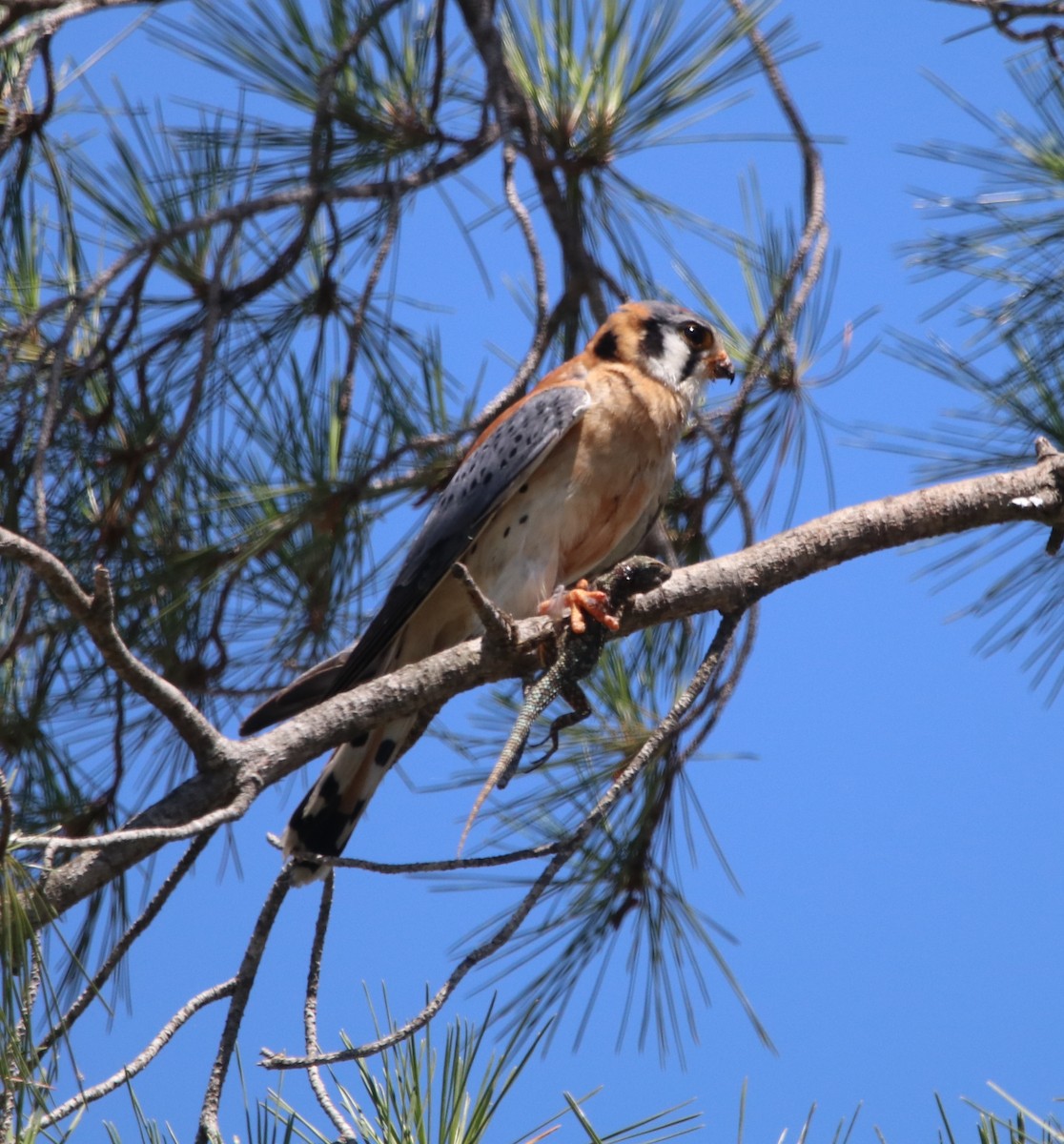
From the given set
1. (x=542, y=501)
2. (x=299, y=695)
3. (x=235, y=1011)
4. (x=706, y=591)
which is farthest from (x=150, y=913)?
(x=542, y=501)

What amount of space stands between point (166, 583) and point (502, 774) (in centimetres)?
104

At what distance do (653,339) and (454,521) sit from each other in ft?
2.56

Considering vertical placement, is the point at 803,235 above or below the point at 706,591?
above

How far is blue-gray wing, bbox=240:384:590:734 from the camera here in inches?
101

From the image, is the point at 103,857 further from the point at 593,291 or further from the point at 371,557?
the point at 593,291

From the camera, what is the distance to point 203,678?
2.81m

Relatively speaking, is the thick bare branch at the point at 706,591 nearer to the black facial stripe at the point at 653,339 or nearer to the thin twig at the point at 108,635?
the thin twig at the point at 108,635

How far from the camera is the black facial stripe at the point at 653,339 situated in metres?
3.24

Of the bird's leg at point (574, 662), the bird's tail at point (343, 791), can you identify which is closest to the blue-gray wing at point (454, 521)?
the bird's tail at point (343, 791)

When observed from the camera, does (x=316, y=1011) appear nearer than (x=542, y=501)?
Yes

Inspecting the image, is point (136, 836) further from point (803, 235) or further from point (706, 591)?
point (803, 235)

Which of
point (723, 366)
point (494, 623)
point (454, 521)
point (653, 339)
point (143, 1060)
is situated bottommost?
→ point (143, 1060)

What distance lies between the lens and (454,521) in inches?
111

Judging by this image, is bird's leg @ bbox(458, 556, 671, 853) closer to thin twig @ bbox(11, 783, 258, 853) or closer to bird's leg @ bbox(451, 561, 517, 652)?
bird's leg @ bbox(451, 561, 517, 652)
